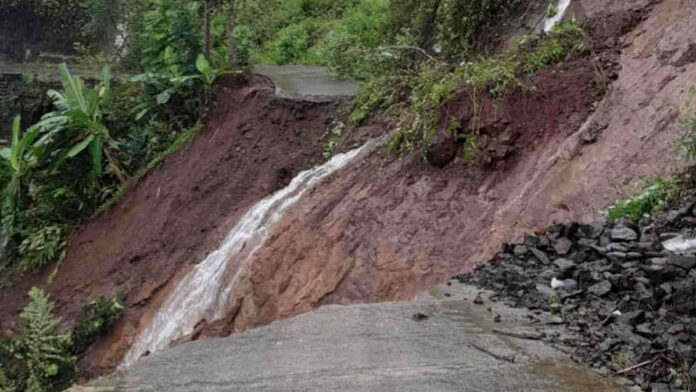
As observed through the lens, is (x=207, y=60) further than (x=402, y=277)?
Yes

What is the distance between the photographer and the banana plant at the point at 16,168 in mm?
12719

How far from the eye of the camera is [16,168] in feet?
41.9

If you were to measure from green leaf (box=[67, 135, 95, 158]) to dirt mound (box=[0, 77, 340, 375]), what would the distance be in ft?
3.53

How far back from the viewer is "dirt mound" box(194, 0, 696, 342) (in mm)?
7047

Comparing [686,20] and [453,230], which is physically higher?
[686,20]

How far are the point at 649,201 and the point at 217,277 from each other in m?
5.15

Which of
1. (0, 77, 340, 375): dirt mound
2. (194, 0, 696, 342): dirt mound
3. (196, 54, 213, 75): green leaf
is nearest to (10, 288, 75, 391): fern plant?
(0, 77, 340, 375): dirt mound

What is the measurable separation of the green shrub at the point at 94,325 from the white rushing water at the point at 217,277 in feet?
2.67

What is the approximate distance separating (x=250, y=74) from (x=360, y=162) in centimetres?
441

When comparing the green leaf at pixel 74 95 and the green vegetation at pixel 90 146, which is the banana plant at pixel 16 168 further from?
the green leaf at pixel 74 95

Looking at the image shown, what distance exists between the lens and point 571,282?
16.9 ft

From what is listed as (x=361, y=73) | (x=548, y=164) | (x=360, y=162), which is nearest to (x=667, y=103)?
(x=548, y=164)

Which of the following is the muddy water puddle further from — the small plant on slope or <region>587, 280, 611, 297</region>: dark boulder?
the small plant on slope

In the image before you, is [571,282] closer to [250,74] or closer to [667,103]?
[667,103]
